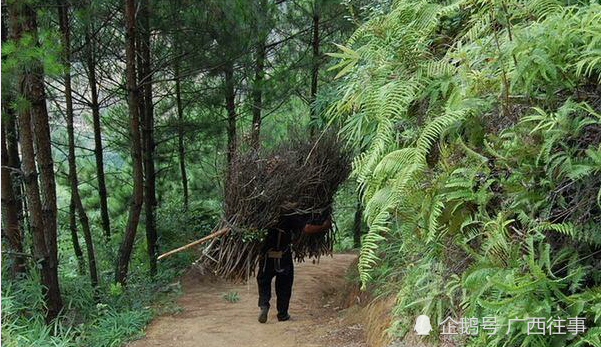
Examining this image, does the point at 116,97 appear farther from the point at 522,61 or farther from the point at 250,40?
the point at 522,61

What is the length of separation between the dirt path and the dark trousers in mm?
248

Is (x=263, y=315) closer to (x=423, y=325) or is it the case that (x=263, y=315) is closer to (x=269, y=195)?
(x=269, y=195)

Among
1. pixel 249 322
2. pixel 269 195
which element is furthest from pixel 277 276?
pixel 269 195

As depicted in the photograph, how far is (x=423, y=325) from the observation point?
2764mm

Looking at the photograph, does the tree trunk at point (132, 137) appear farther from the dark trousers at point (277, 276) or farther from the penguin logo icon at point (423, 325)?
the penguin logo icon at point (423, 325)

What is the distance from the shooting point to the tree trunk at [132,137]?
246 inches

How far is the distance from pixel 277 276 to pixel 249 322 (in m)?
0.57

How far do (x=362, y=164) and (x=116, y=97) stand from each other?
280 inches

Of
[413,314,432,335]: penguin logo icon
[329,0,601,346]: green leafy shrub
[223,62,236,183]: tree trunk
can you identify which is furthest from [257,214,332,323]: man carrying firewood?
[223,62,236,183]: tree trunk

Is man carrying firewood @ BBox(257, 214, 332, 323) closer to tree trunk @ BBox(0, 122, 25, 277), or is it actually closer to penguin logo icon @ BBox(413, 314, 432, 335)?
penguin logo icon @ BBox(413, 314, 432, 335)

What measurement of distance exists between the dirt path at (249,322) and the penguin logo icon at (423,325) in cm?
151

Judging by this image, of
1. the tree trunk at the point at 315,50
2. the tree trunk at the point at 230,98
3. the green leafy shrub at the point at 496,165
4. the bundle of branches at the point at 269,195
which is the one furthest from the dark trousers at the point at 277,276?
the tree trunk at the point at 315,50

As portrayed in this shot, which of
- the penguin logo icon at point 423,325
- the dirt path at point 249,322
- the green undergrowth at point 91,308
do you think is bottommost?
the dirt path at point 249,322

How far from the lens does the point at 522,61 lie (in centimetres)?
218
